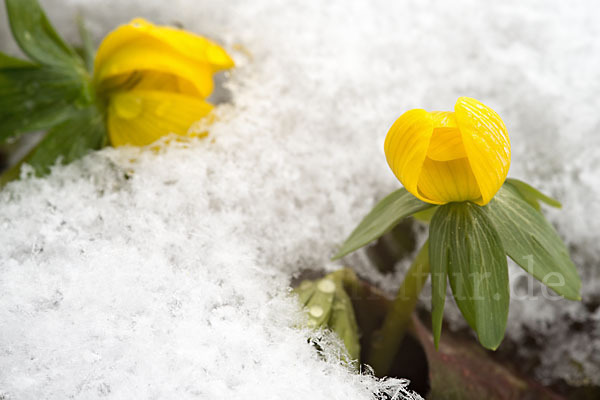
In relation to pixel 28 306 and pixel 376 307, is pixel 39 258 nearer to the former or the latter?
pixel 28 306

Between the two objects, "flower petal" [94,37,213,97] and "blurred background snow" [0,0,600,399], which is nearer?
"blurred background snow" [0,0,600,399]

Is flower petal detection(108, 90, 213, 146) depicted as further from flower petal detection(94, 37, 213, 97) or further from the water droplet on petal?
the water droplet on petal

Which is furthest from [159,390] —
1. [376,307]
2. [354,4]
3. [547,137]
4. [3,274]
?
[354,4]

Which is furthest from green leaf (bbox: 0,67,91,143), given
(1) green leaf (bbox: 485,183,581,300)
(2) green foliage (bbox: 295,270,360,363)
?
(1) green leaf (bbox: 485,183,581,300)

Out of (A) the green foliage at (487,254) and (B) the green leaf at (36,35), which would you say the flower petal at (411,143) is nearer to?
(A) the green foliage at (487,254)

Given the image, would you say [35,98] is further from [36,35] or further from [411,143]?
[411,143]

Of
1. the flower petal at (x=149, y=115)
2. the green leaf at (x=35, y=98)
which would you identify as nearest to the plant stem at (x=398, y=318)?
the flower petal at (x=149, y=115)

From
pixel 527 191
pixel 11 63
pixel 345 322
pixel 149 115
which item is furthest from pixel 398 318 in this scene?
pixel 11 63
